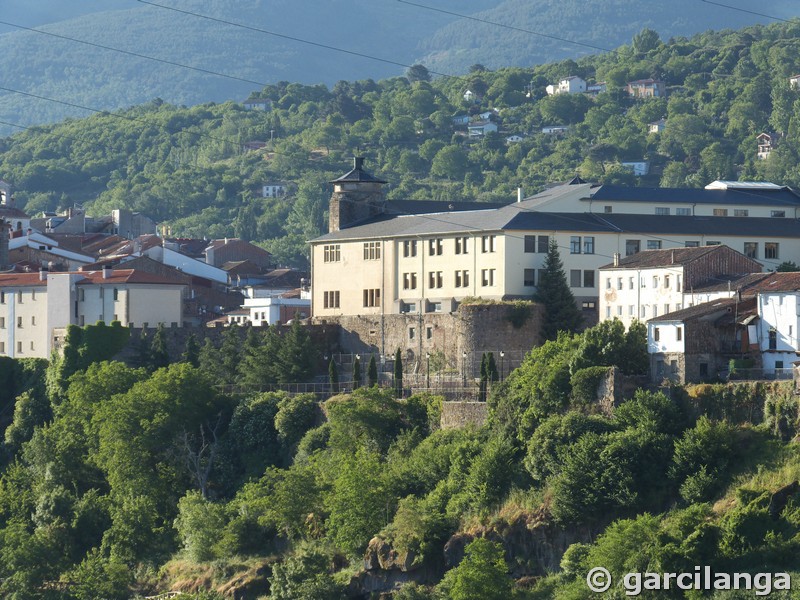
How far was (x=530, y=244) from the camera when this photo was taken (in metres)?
92.5

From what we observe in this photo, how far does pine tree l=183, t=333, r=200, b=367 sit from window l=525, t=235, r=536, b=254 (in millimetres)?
18228

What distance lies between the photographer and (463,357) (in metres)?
88.5

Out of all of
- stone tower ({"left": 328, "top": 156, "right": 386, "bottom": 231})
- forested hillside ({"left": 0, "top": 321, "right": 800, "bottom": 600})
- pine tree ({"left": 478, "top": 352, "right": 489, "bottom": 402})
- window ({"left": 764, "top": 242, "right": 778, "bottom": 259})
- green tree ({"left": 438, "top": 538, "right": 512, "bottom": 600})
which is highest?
stone tower ({"left": 328, "top": 156, "right": 386, "bottom": 231})

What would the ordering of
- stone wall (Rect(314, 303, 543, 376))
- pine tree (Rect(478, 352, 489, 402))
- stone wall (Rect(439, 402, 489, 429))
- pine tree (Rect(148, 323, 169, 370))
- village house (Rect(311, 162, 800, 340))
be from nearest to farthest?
stone wall (Rect(439, 402, 489, 429))
pine tree (Rect(478, 352, 489, 402))
stone wall (Rect(314, 303, 543, 376))
village house (Rect(311, 162, 800, 340))
pine tree (Rect(148, 323, 169, 370))

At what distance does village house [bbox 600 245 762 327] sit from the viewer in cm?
8362

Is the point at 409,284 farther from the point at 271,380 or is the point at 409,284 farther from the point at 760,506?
the point at 760,506

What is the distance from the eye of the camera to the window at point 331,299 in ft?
336

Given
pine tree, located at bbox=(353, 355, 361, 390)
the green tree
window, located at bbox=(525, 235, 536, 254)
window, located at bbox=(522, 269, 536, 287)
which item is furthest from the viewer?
window, located at bbox=(525, 235, 536, 254)

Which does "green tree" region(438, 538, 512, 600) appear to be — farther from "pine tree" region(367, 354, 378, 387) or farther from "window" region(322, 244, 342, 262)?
"window" region(322, 244, 342, 262)

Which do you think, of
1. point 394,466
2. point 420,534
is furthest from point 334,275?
point 420,534

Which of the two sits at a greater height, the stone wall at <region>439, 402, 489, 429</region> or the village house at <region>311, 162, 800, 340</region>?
the village house at <region>311, 162, 800, 340</region>

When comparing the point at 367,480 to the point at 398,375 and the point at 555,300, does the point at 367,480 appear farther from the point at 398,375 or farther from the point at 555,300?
the point at 555,300

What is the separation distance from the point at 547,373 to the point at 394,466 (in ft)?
27.2

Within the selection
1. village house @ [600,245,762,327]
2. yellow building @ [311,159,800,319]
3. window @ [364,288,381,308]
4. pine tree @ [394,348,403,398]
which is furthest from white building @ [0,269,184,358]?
village house @ [600,245,762,327]
